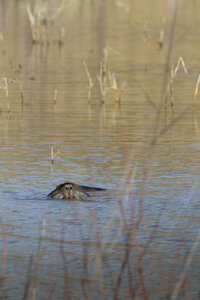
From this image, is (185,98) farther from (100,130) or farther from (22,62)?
(22,62)

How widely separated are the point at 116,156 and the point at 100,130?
2.41 m

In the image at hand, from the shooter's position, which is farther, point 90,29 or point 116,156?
point 90,29

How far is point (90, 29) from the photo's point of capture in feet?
119

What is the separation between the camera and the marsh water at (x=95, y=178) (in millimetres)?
6151

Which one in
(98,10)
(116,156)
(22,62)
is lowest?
(98,10)

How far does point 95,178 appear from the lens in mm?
10031

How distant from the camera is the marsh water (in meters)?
6.15

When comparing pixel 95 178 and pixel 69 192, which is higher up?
pixel 69 192

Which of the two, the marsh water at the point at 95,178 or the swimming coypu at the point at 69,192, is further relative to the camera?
the swimming coypu at the point at 69,192

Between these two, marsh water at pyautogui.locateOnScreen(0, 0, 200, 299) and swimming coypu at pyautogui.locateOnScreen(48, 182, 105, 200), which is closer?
marsh water at pyautogui.locateOnScreen(0, 0, 200, 299)

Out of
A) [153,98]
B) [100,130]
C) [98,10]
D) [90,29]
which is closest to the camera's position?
[100,130]

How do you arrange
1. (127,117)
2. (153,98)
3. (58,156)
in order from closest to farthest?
(58,156)
(127,117)
(153,98)

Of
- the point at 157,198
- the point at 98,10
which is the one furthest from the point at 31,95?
the point at 98,10

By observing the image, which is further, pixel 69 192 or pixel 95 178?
pixel 95 178
